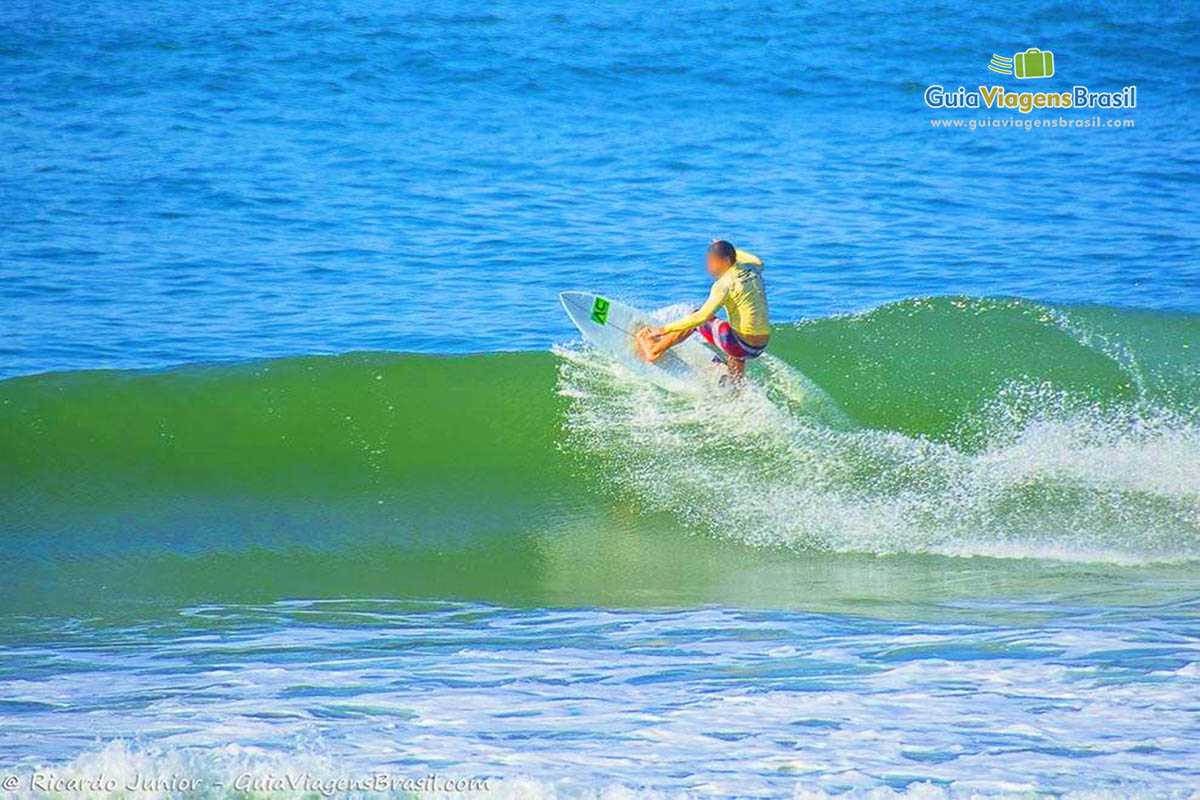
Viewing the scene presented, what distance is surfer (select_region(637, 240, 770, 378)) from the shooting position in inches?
364

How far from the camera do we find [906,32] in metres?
28.8

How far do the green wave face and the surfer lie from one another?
44 centimetres

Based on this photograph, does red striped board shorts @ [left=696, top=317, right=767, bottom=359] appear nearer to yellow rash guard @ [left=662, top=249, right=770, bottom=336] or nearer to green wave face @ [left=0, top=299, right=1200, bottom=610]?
yellow rash guard @ [left=662, top=249, right=770, bottom=336]

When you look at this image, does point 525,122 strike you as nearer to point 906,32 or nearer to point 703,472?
point 906,32

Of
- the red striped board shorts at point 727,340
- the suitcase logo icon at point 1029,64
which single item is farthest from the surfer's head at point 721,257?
the suitcase logo icon at point 1029,64

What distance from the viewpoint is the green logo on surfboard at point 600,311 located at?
32.6ft

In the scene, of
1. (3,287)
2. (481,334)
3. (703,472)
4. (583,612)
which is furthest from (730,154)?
(583,612)

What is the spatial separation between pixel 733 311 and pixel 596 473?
1.45m

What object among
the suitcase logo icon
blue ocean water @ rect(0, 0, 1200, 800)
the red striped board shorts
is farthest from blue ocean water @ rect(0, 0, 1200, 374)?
the red striped board shorts

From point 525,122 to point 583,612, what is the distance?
16.3 m

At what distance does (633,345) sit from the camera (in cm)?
992

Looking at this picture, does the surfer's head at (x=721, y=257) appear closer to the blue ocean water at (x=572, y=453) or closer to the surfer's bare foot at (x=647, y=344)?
the surfer's bare foot at (x=647, y=344)

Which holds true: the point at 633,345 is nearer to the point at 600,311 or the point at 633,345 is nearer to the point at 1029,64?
the point at 600,311

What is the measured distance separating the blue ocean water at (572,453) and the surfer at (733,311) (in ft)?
1.41
